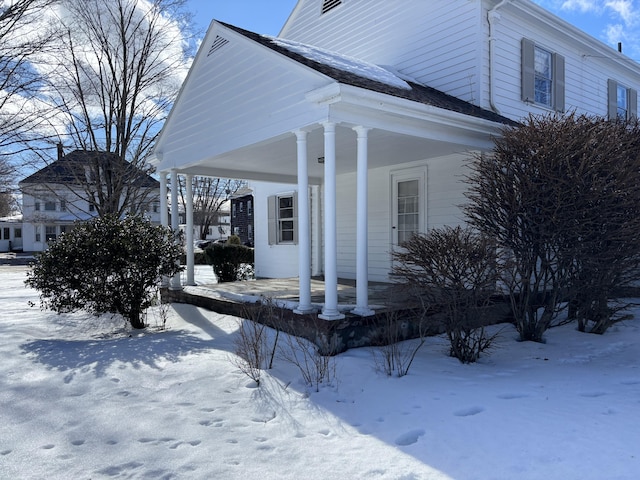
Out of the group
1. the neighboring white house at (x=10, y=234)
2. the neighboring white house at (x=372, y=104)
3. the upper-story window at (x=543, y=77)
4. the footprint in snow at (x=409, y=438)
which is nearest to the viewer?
the footprint in snow at (x=409, y=438)

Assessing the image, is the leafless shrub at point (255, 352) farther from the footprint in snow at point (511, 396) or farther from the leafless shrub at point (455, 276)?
the footprint in snow at point (511, 396)

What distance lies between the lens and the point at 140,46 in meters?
14.9

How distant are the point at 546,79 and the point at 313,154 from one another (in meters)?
5.12

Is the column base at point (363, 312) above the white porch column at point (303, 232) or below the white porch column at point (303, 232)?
below

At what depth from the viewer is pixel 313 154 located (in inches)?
311

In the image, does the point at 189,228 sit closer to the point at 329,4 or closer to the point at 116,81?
the point at 329,4

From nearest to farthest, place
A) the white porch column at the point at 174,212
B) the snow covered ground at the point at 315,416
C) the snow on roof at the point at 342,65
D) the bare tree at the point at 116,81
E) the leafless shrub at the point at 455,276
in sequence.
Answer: the snow covered ground at the point at 315,416 → the leafless shrub at the point at 455,276 → the snow on roof at the point at 342,65 → the white porch column at the point at 174,212 → the bare tree at the point at 116,81

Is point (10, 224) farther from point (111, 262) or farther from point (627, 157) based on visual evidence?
point (627, 157)

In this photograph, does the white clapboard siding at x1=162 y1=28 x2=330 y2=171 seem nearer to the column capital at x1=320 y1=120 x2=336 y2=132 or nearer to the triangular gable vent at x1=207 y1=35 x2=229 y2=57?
the triangular gable vent at x1=207 y1=35 x2=229 y2=57

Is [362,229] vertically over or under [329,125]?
under

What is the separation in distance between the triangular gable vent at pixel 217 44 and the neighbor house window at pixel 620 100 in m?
8.87

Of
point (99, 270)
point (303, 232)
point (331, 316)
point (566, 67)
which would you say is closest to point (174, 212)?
point (99, 270)

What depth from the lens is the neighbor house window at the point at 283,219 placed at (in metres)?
11.7

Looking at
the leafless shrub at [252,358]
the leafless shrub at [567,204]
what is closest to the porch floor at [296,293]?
the leafless shrub at [252,358]
